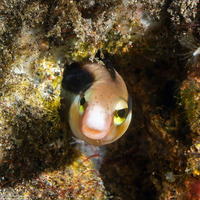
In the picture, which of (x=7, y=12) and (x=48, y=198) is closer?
(x=7, y=12)

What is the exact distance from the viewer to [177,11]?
2.70 meters

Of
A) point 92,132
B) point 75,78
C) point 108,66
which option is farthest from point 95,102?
point 108,66

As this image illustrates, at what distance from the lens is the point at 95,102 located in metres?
2.55

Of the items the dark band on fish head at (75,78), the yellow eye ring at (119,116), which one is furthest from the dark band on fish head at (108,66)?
the yellow eye ring at (119,116)

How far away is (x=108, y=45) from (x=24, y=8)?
1420 millimetres

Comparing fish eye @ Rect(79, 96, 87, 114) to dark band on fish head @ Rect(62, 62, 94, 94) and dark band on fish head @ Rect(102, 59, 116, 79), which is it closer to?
dark band on fish head @ Rect(62, 62, 94, 94)

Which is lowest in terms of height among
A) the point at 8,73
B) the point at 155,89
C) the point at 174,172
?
the point at 174,172

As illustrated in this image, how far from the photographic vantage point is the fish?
2480 millimetres

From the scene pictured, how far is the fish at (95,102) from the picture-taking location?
8.14 feet

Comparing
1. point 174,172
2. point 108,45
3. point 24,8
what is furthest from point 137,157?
point 24,8

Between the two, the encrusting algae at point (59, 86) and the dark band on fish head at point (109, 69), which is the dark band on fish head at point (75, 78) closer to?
the encrusting algae at point (59, 86)

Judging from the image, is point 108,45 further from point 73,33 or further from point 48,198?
point 48,198

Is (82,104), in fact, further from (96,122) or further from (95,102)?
(96,122)

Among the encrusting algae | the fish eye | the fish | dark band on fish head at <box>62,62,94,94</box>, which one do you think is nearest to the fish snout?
the fish
